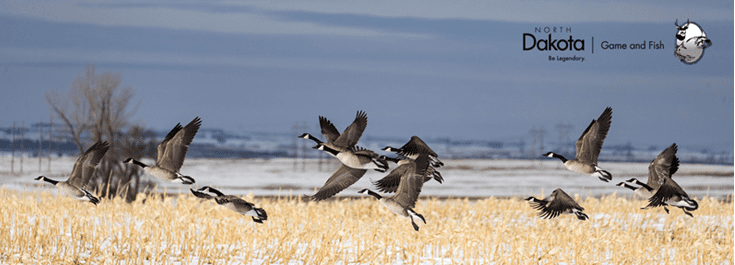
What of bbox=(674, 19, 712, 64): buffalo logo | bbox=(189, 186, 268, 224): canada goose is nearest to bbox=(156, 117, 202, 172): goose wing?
bbox=(189, 186, 268, 224): canada goose

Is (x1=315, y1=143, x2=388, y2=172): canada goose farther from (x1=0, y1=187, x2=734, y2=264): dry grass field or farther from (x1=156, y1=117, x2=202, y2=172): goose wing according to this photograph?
(x1=0, y1=187, x2=734, y2=264): dry grass field

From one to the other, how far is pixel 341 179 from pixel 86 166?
175 cm

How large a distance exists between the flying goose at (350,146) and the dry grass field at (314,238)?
136 inches

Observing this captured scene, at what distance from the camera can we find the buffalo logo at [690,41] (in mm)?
6352

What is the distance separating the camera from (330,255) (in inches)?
358

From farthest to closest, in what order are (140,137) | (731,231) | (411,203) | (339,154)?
(140,137), (731,231), (339,154), (411,203)

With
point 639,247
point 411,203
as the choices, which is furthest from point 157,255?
point 639,247

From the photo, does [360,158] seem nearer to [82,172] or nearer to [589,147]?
[589,147]

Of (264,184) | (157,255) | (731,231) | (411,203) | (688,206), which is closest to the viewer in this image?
(411,203)

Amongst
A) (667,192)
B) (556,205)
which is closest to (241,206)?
(556,205)

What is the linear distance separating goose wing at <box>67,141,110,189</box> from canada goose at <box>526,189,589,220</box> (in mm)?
2843

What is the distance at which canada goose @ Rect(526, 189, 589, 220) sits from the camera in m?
4.11

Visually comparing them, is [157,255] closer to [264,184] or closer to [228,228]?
[228,228]

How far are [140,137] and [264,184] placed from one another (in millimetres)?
22306
